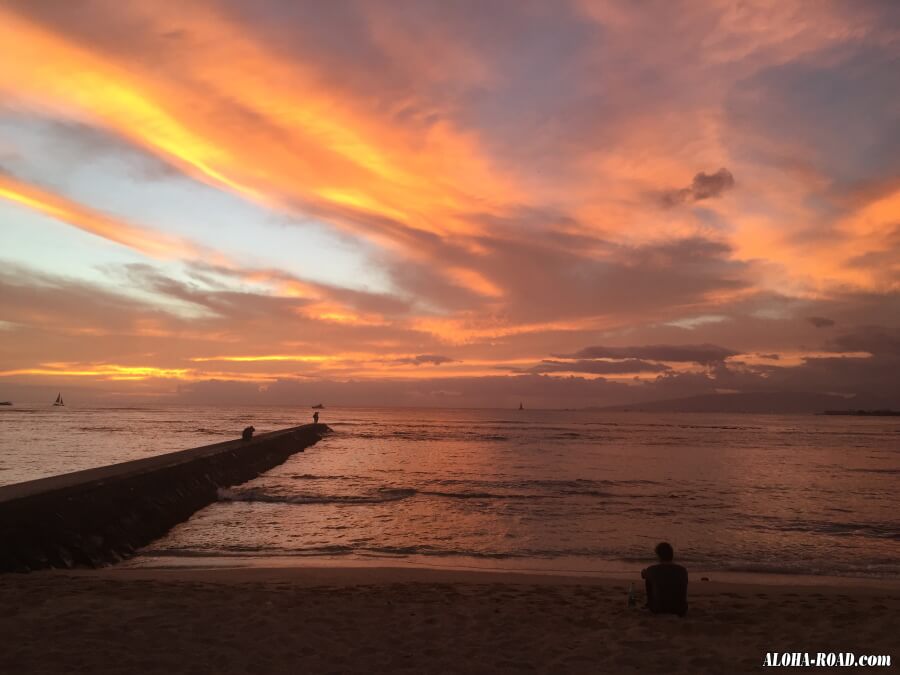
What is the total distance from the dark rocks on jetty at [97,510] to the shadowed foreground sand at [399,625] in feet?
4.71

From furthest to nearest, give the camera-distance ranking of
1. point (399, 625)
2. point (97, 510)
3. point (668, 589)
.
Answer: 1. point (97, 510)
2. point (668, 589)
3. point (399, 625)

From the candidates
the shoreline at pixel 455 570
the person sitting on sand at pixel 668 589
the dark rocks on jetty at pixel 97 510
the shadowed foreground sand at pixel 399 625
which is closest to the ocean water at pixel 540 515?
the shoreline at pixel 455 570

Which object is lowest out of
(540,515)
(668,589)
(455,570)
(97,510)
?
(540,515)

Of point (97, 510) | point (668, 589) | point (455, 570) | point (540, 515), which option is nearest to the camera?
point (668, 589)

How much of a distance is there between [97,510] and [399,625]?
9035 millimetres

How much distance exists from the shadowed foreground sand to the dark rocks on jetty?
1.44 meters

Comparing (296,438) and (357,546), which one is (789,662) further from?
(296,438)

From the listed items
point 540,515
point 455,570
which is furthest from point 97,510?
point 540,515

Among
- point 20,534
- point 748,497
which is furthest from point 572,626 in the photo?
point 748,497

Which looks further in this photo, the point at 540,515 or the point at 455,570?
the point at 540,515

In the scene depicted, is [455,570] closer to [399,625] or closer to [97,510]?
[399,625]

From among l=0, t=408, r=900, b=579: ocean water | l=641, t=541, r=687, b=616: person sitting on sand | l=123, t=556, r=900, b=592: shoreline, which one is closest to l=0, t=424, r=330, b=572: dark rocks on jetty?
l=0, t=408, r=900, b=579: ocean water

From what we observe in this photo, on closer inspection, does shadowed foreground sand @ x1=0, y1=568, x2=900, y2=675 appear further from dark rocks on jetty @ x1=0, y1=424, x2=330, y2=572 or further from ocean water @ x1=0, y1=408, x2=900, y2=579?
ocean water @ x1=0, y1=408, x2=900, y2=579

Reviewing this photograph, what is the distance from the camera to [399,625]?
7977 millimetres
